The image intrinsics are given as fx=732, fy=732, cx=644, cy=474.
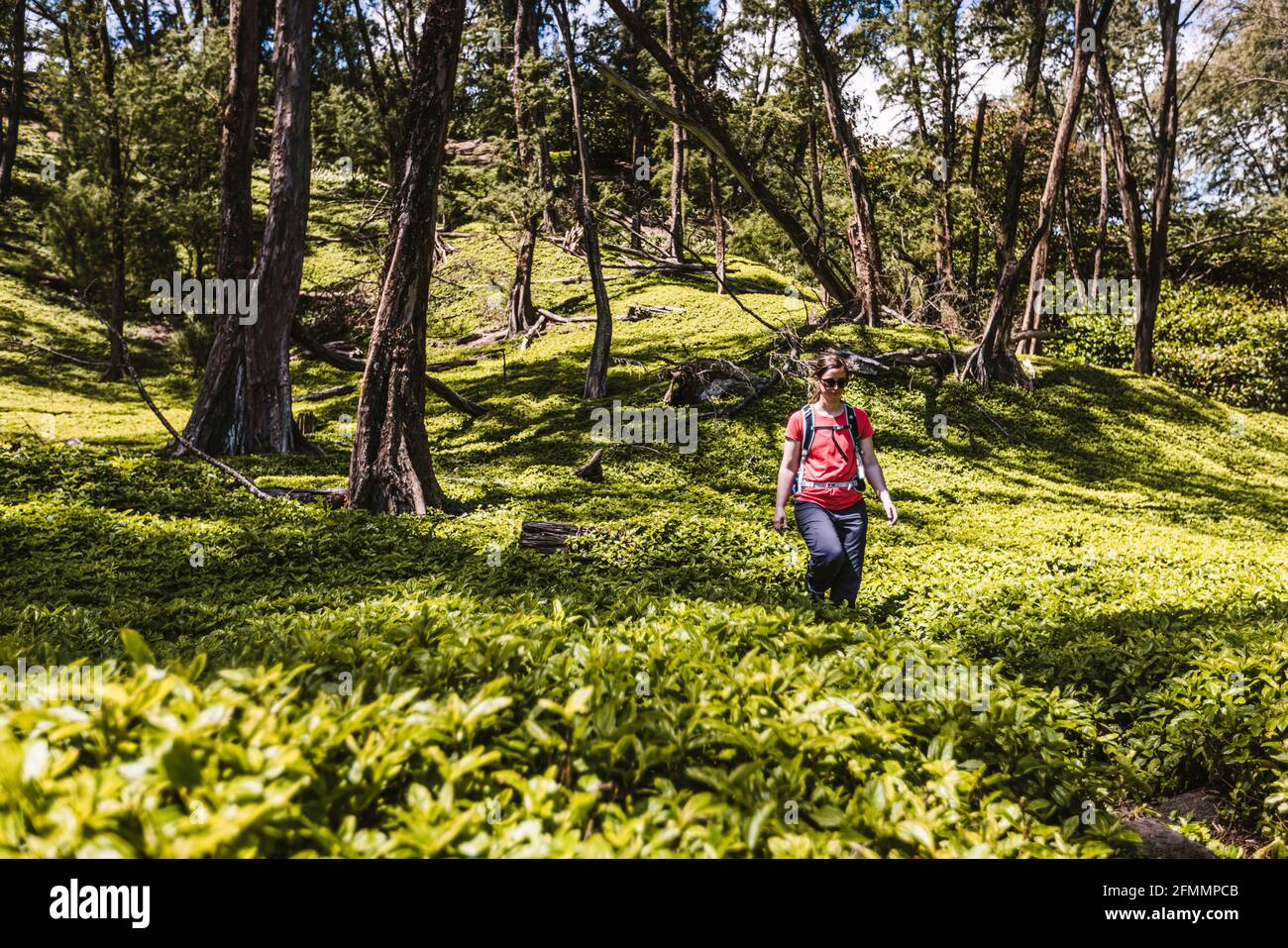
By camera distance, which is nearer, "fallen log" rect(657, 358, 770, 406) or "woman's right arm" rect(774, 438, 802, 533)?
"woman's right arm" rect(774, 438, 802, 533)

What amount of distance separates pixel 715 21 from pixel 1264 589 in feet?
99.1

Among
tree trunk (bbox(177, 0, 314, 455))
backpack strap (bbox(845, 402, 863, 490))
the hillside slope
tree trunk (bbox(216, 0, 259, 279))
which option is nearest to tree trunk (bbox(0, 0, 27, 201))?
the hillside slope

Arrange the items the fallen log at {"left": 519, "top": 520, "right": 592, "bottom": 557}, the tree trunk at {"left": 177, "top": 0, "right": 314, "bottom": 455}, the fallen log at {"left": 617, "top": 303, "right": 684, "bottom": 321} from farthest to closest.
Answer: the fallen log at {"left": 617, "top": 303, "right": 684, "bottom": 321}, the tree trunk at {"left": 177, "top": 0, "right": 314, "bottom": 455}, the fallen log at {"left": 519, "top": 520, "right": 592, "bottom": 557}

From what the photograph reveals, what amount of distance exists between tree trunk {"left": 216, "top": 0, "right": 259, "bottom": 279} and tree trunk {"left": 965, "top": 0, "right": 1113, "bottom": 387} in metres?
13.9

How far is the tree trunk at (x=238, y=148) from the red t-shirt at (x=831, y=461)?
10.1 metres

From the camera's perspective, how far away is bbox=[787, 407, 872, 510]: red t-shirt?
17.5ft

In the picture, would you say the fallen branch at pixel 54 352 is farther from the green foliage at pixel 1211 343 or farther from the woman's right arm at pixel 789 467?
the green foliage at pixel 1211 343

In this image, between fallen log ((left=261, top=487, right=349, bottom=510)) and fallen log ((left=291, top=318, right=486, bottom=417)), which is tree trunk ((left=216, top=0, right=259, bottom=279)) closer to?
fallen log ((left=291, top=318, right=486, bottom=417))

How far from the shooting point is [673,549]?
7.93 metres

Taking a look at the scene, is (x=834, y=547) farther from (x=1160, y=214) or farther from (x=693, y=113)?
(x=1160, y=214)

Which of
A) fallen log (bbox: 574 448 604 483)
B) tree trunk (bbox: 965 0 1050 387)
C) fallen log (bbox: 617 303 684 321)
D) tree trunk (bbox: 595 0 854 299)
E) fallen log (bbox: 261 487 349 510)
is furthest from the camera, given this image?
fallen log (bbox: 617 303 684 321)
